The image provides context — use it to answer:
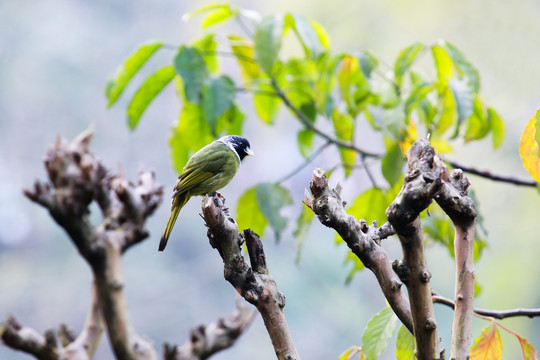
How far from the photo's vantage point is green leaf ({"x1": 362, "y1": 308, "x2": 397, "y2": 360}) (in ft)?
2.93

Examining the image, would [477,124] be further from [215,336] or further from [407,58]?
[215,336]

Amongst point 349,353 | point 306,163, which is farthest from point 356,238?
point 306,163

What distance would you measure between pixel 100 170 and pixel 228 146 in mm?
380

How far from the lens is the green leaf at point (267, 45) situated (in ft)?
4.90

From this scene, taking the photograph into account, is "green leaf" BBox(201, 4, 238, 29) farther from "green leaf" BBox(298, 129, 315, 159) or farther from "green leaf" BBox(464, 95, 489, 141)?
"green leaf" BBox(464, 95, 489, 141)

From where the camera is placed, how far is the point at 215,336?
5.68ft

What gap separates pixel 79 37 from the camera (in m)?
6.91

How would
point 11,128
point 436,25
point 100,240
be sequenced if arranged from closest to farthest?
point 100,240 < point 436,25 < point 11,128

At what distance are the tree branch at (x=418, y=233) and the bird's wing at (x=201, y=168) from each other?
87cm

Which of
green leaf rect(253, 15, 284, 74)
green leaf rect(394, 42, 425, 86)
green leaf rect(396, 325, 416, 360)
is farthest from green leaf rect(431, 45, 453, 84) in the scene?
green leaf rect(396, 325, 416, 360)

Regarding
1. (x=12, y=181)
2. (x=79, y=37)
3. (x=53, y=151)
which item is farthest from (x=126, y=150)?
(x=53, y=151)

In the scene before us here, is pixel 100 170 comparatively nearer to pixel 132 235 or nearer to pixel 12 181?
pixel 132 235

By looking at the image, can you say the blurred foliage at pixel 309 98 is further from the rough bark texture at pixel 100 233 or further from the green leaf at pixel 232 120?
the rough bark texture at pixel 100 233

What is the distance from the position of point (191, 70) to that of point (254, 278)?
884mm
